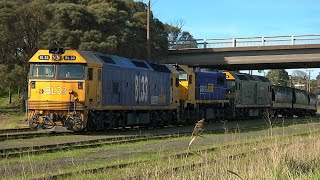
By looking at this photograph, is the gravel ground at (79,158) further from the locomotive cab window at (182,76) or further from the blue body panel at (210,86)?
the blue body panel at (210,86)

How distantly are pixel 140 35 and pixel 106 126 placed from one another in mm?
23281

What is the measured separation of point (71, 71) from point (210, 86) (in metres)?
14.4

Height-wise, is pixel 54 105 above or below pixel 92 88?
below

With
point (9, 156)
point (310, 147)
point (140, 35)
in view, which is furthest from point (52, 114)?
point (140, 35)

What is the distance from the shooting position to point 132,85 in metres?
23.5

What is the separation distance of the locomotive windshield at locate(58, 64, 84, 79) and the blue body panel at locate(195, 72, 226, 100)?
40.6ft

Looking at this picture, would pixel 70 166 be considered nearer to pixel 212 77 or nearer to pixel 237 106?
pixel 212 77

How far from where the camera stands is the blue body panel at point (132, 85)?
854 inches

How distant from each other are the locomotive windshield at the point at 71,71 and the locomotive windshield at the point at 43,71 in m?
0.35

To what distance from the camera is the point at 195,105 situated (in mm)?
30469

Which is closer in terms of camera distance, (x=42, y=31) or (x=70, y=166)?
(x=70, y=166)

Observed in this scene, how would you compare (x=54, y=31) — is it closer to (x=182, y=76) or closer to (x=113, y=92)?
(x=182, y=76)

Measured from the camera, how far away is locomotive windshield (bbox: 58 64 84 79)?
20078 mm

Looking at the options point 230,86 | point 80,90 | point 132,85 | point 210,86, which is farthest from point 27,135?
point 230,86
